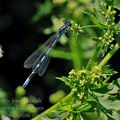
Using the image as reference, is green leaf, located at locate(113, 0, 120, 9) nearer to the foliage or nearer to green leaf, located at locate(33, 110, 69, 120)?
green leaf, located at locate(33, 110, 69, 120)

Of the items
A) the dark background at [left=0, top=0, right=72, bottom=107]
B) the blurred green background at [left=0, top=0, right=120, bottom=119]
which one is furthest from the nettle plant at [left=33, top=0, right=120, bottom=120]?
the dark background at [left=0, top=0, right=72, bottom=107]

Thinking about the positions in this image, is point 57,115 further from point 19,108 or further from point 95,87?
point 19,108

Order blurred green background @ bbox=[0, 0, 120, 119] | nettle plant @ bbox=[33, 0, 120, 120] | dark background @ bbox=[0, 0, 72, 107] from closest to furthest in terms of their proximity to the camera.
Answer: nettle plant @ bbox=[33, 0, 120, 120] → blurred green background @ bbox=[0, 0, 120, 119] → dark background @ bbox=[0, 0, 72, 107]

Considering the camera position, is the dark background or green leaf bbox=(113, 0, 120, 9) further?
the dark background

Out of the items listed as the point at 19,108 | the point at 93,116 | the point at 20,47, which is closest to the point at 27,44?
the point at 20,47

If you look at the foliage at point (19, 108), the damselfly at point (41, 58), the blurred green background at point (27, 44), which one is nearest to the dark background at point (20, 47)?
the blurred green background at point (27, 44)

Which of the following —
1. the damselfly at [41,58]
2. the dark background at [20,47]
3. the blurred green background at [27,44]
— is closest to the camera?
the damselfly at [41,58]

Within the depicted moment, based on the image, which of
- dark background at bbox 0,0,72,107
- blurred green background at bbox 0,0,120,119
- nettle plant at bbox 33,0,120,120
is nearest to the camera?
nettle plant at bbox 33,0,120,120

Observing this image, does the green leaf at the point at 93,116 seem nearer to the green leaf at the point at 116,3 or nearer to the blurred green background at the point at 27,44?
the green leaf at the point at 116,3

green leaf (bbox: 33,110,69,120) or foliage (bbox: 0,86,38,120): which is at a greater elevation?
foliage (bbox: 0,86,38,120)

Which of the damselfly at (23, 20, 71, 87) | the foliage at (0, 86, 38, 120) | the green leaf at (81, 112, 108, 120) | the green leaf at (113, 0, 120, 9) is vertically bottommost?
the green leaf at (81, 112, 108, 120)

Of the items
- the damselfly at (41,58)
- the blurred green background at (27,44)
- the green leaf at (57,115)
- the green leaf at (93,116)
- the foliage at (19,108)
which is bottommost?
the green leaf at (93,116)
